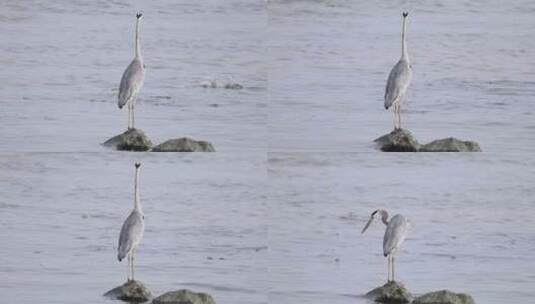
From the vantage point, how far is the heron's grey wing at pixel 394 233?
8.53 m

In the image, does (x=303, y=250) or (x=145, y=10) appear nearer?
(x=303, y=250)

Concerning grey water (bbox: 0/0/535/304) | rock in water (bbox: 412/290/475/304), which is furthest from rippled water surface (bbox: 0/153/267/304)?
rock in water (bbox: 412/290/475/304)

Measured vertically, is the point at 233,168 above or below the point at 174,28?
below

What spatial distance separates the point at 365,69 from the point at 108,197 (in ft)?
5.09

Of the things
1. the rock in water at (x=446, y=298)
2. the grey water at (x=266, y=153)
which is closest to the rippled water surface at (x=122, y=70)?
the grey water at (x=266, y=153)

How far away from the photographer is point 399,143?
356 inches

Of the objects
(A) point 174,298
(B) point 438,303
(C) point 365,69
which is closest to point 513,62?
(C) point 365,69

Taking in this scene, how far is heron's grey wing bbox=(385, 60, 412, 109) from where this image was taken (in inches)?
358

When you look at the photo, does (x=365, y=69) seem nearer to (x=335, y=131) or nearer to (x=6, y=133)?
(x=335, y=131)

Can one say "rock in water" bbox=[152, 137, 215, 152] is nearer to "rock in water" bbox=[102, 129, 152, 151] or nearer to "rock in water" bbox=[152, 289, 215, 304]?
"rock in water" bbox=[102, 129, 152, 151]

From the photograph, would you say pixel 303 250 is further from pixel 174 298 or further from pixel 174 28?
pixel 174 28

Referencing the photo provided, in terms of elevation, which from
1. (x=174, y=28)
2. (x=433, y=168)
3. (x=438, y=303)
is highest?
(x=174, y=28)

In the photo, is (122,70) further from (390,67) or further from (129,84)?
(390,67)

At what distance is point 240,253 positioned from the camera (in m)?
8.73
